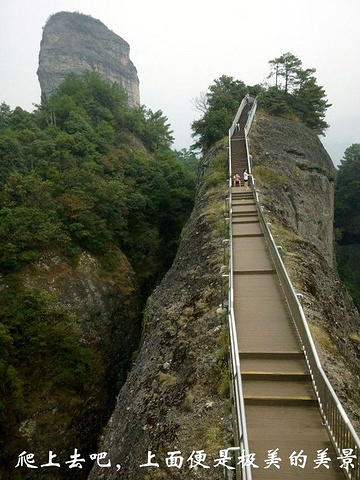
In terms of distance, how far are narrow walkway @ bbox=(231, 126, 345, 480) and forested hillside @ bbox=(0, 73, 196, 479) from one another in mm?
10464

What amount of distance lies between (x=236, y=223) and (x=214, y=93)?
2371cm

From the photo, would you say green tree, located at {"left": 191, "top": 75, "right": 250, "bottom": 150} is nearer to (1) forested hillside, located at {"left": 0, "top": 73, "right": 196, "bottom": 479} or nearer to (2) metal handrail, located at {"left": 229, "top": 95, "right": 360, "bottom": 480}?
(1) forested hillside, located at {"left": 0, "top": 73, "right": 196, "bottom": 479}

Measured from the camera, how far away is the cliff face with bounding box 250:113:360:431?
7387mm

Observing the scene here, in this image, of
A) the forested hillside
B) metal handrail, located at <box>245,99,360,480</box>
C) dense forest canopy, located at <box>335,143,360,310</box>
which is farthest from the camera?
dense forest canopy, located at <box>335,143,360,310</box>

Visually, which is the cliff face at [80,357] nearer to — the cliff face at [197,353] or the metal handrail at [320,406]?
the cliff face at [197,353]

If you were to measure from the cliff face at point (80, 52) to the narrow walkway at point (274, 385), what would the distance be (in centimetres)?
6482

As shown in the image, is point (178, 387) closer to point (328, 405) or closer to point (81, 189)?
point (328, 405)

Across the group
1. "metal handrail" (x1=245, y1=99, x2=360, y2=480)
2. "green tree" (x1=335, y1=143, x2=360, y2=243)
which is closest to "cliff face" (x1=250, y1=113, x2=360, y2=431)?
"metal handrail" (x1=245, y1=99, x2=360, y2=480)

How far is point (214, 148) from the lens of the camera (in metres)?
24.5

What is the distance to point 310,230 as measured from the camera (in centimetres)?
1877

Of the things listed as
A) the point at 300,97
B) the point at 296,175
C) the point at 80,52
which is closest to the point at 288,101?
the point at 300,97

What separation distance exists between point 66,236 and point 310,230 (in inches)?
526

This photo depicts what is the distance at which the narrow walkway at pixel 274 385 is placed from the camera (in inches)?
186

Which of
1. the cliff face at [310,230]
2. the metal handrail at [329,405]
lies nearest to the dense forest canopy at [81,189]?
the cliff face at [310,230]
